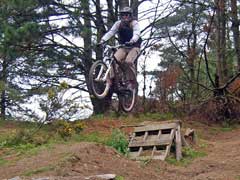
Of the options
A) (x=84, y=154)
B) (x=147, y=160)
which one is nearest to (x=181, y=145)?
(x=147, y=160)

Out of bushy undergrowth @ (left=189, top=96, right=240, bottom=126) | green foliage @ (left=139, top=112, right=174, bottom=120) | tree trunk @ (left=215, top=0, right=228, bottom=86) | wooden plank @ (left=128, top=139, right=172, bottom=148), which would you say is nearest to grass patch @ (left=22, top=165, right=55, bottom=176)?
wooden plank @ (left=128, top=139, right=172, bottom=148)

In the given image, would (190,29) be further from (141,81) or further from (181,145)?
(181,145)

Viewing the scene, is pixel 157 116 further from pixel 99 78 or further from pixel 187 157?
pixel 187 157

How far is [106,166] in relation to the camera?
6.62 m

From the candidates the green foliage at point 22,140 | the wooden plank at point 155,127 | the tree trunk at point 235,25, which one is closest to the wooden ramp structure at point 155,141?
the wooden plank at point 155,127

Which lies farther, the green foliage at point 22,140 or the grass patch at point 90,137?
the grass patch at point 90,137

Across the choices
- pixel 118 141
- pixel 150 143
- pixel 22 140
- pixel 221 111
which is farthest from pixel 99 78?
pixel 221 111

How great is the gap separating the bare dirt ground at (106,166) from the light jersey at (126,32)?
8.91ft

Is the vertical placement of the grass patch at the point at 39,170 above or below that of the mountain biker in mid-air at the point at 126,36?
below

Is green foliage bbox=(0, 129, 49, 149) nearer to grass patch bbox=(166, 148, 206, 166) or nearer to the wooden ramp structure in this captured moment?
the wooden ramp structure

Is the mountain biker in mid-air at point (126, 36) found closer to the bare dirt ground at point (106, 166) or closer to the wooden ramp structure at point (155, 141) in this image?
the wooden ramp structure at point (155, 141)

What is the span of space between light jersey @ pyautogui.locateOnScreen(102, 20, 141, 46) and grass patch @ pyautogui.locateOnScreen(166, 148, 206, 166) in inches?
93.1

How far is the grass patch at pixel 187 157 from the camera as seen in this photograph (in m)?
8.56

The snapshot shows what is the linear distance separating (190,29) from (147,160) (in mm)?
11827
